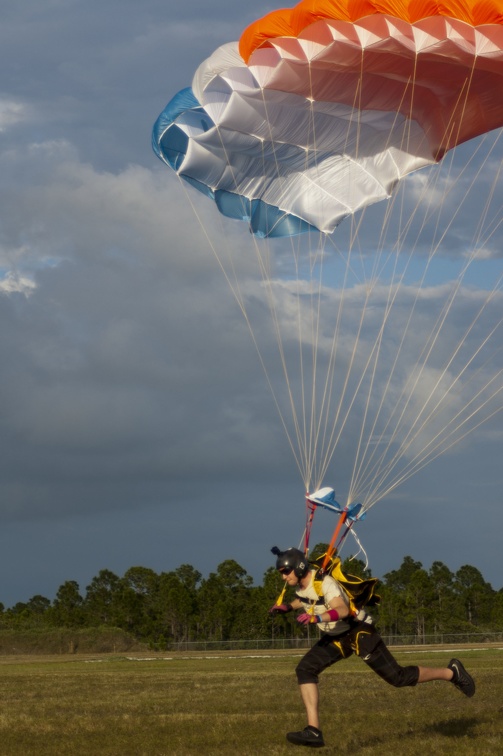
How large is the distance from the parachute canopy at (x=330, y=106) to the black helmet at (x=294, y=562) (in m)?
6.23

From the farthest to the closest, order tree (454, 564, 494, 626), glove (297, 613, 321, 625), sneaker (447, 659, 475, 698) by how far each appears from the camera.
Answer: tree (454, 564, 494, 626) < sneaker (447, 659, 475, 698) < glove (297, 613, 321, 625)

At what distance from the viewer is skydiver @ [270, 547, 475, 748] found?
952 centimetres

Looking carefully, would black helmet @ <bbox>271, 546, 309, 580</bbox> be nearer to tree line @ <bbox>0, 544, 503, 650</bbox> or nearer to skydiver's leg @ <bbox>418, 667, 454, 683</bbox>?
skydiver's leg @ <bbox>418, 667, 454, 683</bbox>

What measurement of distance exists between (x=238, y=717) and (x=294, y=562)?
144 inches

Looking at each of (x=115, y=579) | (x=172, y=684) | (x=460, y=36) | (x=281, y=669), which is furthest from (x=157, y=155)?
(x=115, y=579)

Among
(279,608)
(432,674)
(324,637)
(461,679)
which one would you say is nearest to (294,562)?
(279,608)

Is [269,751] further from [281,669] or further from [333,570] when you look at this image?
[281,669]

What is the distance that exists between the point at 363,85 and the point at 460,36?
1891 millimetres

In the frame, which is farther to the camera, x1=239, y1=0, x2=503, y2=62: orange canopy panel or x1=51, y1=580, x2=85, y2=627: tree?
x1=51, y1=580, x2=85, y2=627: tree

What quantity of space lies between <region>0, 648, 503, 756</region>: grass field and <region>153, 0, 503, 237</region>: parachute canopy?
690cm

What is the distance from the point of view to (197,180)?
1590 cm

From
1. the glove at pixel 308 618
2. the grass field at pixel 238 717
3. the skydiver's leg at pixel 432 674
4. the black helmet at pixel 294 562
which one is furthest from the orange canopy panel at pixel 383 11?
the grass field at pixel 238 717

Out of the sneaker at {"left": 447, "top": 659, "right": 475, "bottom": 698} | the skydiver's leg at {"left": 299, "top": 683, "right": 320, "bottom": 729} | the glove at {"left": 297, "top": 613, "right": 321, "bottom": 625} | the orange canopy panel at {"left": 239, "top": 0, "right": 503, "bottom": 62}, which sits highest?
the orange canopy panel at {"left": 239, "top": 0, "right": 503, "bottom": 62}

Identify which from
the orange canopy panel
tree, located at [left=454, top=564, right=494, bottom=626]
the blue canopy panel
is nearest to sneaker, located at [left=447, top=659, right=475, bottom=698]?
the orange canopy panel
